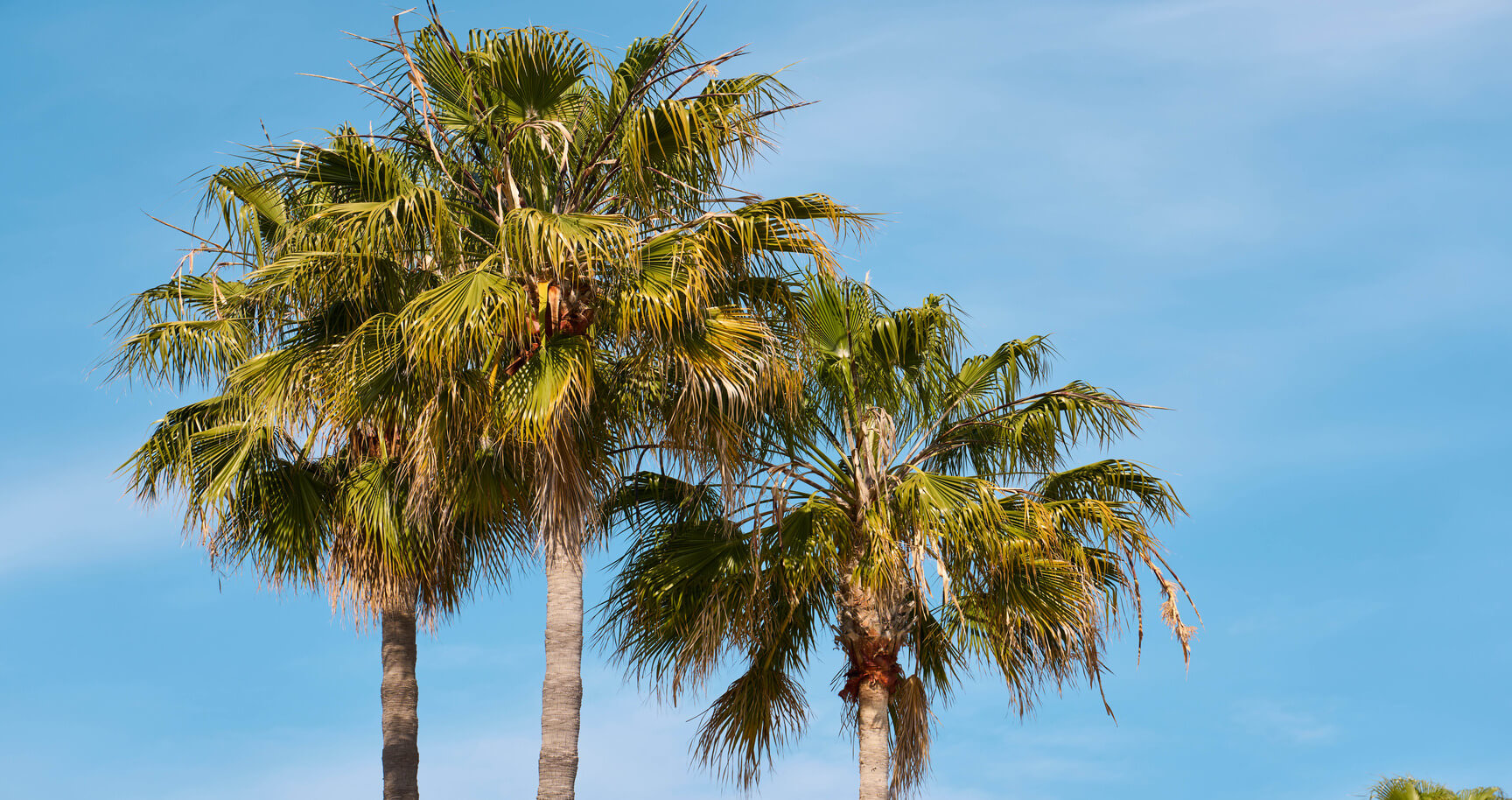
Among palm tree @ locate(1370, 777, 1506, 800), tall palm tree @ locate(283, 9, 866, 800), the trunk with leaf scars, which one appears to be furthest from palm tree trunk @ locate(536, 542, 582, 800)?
palm tree @ locate(1370, 777, 1506, 800)

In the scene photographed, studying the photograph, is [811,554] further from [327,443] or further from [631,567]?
[327,443]

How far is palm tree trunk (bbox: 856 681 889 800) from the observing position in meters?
14.1

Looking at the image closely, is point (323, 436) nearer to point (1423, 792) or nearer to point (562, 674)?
point (562, 674)

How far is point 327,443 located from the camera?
1366cm

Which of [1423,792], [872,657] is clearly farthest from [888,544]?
[1423,792]

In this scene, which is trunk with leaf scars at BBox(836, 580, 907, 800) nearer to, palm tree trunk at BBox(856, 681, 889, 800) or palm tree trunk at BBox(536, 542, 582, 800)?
palm tree trunk at BBox(856, 681, 889, 800)

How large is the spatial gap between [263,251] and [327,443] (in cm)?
293

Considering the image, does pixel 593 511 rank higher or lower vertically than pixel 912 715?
higher

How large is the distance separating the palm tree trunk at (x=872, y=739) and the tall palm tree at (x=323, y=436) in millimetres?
3647

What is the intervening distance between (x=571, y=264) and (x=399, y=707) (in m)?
5.59

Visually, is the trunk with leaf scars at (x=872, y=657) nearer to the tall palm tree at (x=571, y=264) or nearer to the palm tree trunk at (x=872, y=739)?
the palm tree trunk at (x=872, y=739)

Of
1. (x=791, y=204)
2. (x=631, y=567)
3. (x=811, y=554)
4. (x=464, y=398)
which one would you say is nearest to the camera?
(x=464, y=398)

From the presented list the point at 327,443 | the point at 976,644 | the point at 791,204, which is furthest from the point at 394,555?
Answer: the point at 976,644

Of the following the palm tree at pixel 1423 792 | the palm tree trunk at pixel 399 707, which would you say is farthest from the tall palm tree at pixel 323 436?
the palm tree at pixel 1423 792
